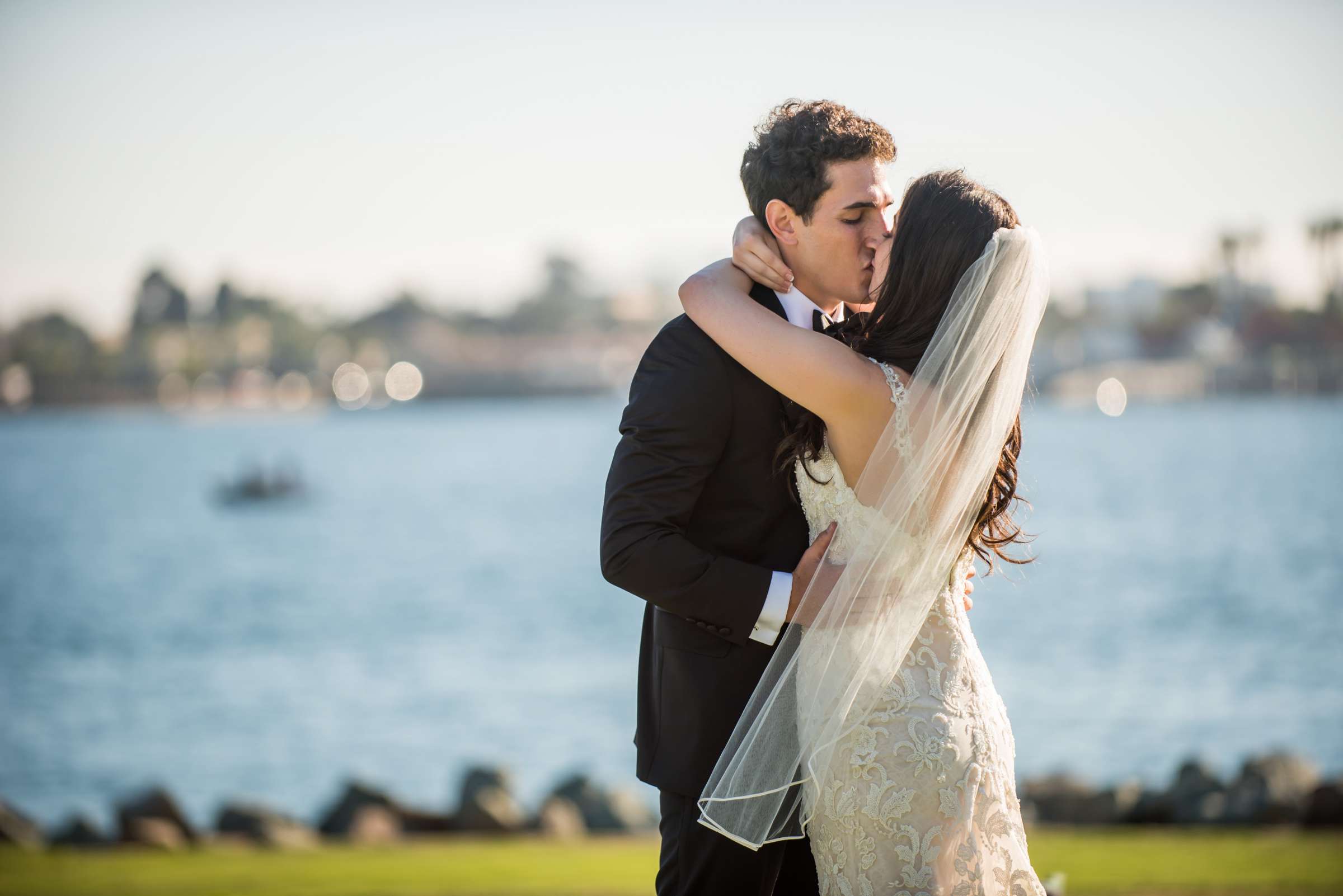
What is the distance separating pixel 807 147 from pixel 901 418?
62 centimetres

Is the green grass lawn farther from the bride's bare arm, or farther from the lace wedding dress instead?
the bride's bare arm

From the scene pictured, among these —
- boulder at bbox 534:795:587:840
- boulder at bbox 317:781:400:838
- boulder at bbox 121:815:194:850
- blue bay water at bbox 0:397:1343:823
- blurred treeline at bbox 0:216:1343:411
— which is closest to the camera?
boulder at bbox 121:815:194:850

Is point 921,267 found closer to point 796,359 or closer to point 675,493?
point 796,359

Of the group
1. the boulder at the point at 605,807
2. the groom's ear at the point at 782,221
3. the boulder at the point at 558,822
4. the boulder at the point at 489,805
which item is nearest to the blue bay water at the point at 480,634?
the groom's ear at the point at 782,221

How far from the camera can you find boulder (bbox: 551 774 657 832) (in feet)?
40.2

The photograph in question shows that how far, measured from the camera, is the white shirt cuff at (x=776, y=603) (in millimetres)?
2639

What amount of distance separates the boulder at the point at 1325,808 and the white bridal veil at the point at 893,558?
9.40 metres

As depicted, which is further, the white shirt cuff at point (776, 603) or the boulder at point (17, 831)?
the boulder at point (17, 831)

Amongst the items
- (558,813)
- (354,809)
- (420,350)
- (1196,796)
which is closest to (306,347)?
(420,350)

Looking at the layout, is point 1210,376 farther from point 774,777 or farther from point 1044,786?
point 774,777

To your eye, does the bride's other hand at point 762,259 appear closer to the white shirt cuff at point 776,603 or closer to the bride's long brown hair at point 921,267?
the bride's long brown hair at point 921,267

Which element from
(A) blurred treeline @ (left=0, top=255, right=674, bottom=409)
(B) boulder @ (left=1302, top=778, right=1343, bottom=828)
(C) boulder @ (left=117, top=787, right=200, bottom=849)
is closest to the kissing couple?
(B) boulder @ (left=1302, top=778, right=1343, bottom=828)

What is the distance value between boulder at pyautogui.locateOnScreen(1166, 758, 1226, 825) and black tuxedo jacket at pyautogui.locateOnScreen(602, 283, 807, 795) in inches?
410

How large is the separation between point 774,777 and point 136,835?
1037 centimetres
